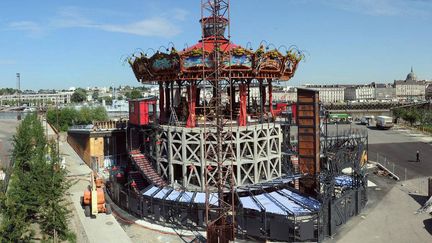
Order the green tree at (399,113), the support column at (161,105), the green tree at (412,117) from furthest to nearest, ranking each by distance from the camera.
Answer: the green tree at (399,113) → the green tree at (412,117) → the support column at (161,105)

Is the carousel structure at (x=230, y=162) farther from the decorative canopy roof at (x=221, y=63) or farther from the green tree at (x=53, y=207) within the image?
the green tree at (x=53, y=207)

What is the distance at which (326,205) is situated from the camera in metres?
27.0

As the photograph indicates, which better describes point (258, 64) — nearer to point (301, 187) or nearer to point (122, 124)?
point (301, 187)

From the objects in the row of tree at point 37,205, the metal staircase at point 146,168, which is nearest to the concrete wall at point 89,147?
the metal staircase at point 146,168

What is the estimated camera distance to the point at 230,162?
102 ft

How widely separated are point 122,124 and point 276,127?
78.7ft

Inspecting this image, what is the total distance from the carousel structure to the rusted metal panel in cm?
8

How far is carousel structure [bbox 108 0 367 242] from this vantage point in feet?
88.2

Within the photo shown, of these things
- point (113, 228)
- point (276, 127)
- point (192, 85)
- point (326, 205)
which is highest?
point (192, 85)

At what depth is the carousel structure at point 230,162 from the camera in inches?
1058

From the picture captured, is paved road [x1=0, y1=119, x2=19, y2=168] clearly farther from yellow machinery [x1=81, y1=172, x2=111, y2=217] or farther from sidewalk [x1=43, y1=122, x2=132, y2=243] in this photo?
yellow machinery [x1=81, y1=172, x2=111, y2=217]

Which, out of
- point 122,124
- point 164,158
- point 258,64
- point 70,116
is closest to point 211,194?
point 164,158

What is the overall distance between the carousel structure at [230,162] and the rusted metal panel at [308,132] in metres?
0.08

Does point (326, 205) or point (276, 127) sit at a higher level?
point (276, 127)
